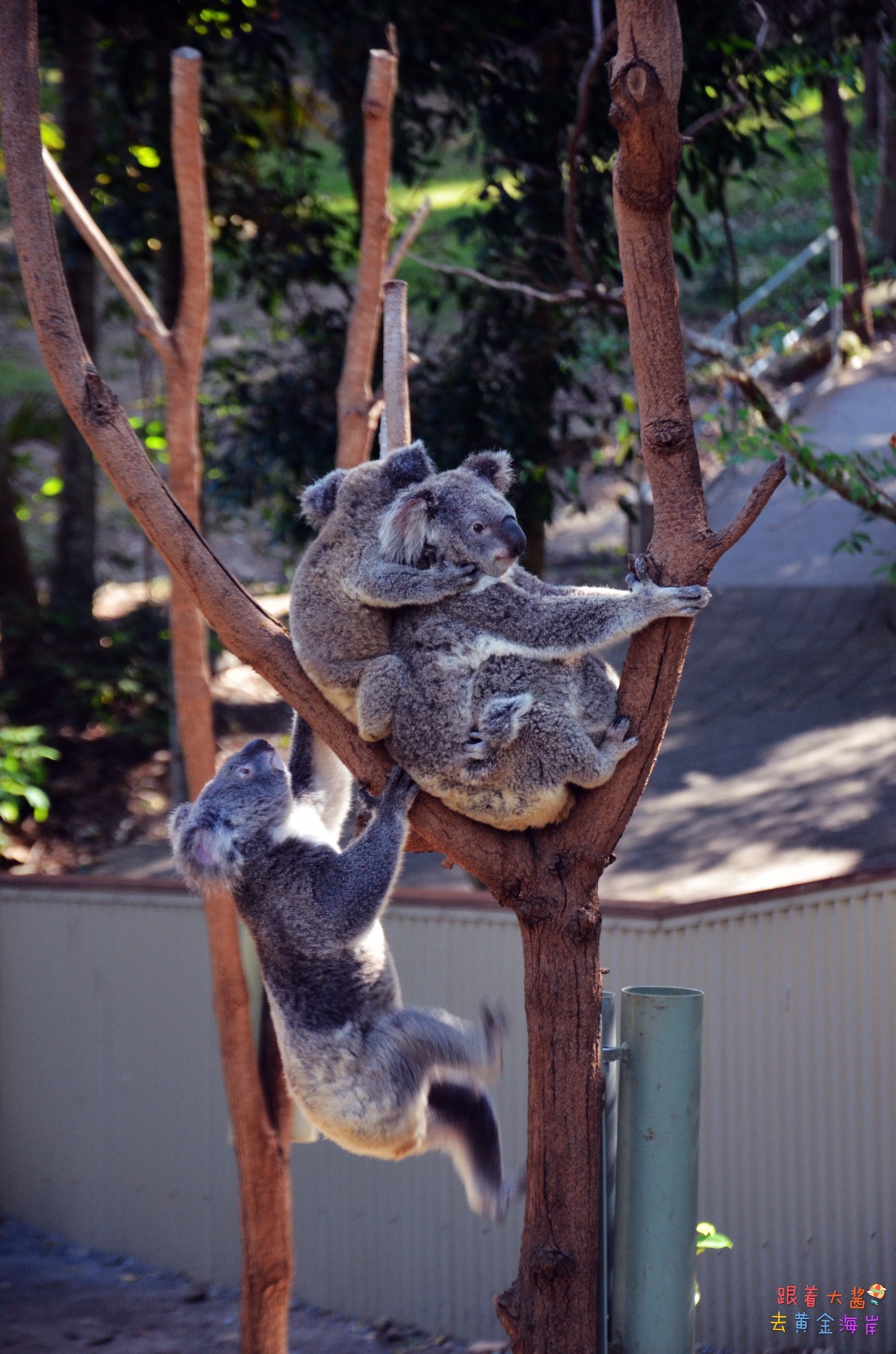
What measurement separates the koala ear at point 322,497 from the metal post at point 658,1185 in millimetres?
1177

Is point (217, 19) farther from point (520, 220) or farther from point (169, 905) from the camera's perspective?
point (169, 905)

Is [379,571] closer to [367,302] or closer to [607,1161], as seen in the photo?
[607,1161]

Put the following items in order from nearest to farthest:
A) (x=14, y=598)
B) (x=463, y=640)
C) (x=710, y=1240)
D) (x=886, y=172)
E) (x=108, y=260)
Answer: (x=463, y=640) → (x=710, y=1240) → (x=108, y=260) → (x=14, y=598) → (x=886, y=172)

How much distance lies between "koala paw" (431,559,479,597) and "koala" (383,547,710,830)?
0.08 feet

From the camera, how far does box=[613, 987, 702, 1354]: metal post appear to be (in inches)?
86.9

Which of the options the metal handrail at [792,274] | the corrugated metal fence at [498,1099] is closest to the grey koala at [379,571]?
the corrugated metal fence at [498,1099]

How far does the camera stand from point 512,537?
7.81 ft

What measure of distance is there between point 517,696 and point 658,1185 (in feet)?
2.97

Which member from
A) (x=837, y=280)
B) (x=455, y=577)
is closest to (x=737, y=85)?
(x=455, y=577)

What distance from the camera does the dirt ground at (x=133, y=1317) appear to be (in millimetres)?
4078

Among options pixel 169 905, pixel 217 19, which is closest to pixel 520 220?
pixel 217 19

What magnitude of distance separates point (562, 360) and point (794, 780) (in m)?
2.49

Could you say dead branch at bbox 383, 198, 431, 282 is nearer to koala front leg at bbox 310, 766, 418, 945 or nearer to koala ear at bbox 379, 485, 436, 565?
koala ear at bbox 379, 485, 436, 565

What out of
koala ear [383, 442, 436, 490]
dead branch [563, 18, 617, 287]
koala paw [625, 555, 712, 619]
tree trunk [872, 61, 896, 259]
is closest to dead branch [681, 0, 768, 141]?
dead branch [563, 18, 617, 287]
